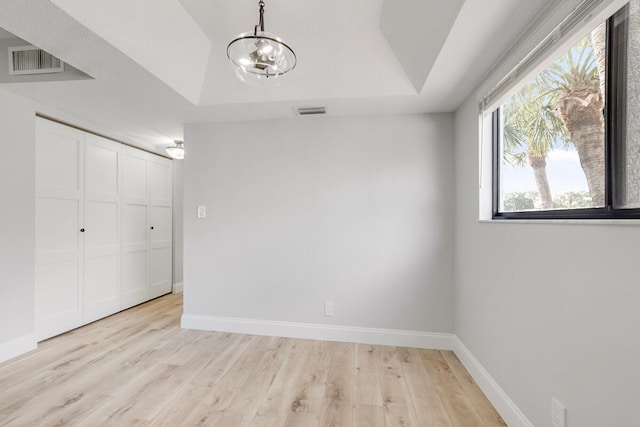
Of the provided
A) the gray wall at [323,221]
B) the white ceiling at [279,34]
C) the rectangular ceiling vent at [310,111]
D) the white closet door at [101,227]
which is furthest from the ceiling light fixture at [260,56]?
the white closet door at [101,227]

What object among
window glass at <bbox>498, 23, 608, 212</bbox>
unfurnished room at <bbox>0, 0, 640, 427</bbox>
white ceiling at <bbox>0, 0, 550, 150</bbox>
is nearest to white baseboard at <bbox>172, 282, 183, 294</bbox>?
unfurnished room at <bbox>0, 0, 640, 427</bbox>

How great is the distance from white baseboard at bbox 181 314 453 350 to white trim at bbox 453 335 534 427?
27 centimetres

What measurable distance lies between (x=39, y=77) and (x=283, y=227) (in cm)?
220

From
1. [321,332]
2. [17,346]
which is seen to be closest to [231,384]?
[321,332]

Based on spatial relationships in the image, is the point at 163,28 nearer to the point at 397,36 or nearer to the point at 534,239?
the point at 397,36

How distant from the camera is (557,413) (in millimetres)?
1197

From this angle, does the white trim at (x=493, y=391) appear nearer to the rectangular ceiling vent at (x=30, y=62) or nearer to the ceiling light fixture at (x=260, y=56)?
the ceiling light fixture at (x=260, y=56)

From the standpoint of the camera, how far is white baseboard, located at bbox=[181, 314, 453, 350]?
2.52m

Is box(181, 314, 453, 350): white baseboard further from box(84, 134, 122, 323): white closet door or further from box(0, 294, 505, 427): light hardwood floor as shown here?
box(84, 134, 122, 323): white closet door

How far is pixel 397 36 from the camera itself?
6.07ft

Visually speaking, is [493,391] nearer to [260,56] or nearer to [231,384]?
[231,384]

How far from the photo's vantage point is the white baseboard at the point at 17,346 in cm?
222

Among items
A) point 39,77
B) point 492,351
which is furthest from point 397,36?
point 39,77

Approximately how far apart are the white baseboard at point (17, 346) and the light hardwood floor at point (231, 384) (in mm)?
60
